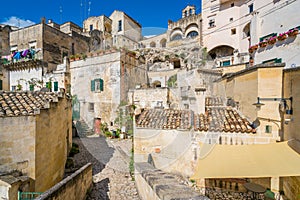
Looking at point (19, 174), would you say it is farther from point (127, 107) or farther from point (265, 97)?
point (127, 107)

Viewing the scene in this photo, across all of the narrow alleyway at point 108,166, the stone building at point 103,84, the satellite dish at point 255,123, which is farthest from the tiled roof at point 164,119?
the stone building at point 103,84

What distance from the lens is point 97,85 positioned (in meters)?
17.5

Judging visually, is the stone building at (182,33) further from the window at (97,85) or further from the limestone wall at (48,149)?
the limestone wall at (48,149)

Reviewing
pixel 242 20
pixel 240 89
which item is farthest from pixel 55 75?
pixel 242 20

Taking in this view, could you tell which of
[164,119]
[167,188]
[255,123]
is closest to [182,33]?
[164,119]

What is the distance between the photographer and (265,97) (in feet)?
22.4

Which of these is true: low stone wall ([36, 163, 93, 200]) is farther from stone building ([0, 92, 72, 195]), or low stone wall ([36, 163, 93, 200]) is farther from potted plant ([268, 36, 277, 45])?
potted plant ([268, 36, 277, 45])

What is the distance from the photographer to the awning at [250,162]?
4379 millimetres

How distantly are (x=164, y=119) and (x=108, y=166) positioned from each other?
177 inches

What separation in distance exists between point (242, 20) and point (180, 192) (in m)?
27.3

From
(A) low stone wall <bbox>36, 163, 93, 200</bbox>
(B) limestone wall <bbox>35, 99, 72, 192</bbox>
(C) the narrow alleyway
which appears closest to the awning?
(C) the narrow alleyway

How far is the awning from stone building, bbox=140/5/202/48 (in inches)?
1057

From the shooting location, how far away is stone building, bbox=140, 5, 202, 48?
30725mm

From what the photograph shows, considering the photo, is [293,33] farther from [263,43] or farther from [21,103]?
[21,103]
